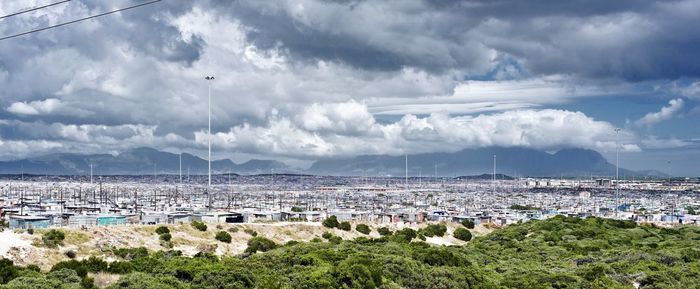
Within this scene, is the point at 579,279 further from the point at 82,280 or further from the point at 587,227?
the point at 587,227

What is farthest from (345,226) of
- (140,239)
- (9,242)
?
(9,242)

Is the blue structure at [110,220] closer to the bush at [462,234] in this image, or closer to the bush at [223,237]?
the bush at [223,237]

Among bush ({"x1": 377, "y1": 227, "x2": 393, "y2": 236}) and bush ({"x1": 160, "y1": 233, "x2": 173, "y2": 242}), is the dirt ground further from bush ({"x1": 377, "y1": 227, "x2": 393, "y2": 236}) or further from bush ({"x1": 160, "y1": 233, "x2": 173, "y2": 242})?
bush ({"x1": 377, "y1": 227, "x2": 393, "y2": 236})

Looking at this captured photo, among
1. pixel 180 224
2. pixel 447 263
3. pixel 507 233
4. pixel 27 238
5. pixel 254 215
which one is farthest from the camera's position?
pixel 254 215

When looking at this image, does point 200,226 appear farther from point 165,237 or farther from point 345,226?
point 345,226

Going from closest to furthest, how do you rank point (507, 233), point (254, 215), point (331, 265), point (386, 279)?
point (386, 279)
point (331, 265)
point (507, 233)
point (254, 215)

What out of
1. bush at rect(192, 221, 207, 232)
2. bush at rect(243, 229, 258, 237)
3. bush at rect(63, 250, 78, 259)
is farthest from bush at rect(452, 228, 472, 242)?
bush at rect(63, 250, 78, 259)

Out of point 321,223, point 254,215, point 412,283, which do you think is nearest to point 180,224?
point 321,223

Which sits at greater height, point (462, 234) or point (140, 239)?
point (140, 239)
